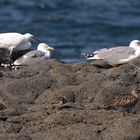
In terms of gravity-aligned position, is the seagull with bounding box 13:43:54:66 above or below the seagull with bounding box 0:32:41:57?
below

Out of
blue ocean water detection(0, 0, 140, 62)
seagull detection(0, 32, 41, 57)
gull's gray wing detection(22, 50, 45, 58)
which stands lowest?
blue ocean water detection(0, 0, 140, 62)

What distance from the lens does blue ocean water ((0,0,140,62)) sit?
86.9ft

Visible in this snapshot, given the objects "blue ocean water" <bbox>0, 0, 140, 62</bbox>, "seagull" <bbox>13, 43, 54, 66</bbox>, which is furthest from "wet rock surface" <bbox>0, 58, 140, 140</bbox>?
"blue ocean water" <bbox>0, 0, 140, 62</bbox>

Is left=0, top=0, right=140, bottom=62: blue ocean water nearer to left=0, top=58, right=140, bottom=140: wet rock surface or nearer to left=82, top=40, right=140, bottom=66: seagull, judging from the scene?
left=82, top=40, right=140, bottom=66: seagull

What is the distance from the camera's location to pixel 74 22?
30.3 m

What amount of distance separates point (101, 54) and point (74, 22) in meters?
16.5

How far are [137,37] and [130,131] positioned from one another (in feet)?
60.5

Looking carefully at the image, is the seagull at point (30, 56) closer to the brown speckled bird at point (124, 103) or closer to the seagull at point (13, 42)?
the seagull at point (13, 42)

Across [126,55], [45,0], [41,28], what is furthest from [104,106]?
[45,0]

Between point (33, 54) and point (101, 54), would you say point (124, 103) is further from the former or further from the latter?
point (33, 54)

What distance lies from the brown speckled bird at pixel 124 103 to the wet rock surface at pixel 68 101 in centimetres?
10

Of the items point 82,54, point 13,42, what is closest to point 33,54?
point 13,42

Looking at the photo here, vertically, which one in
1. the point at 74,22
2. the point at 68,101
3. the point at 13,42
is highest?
the point at 13,42

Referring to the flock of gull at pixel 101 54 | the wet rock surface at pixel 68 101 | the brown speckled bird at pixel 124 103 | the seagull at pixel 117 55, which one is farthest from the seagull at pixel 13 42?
the brown speckled bird at pixel 124 103
